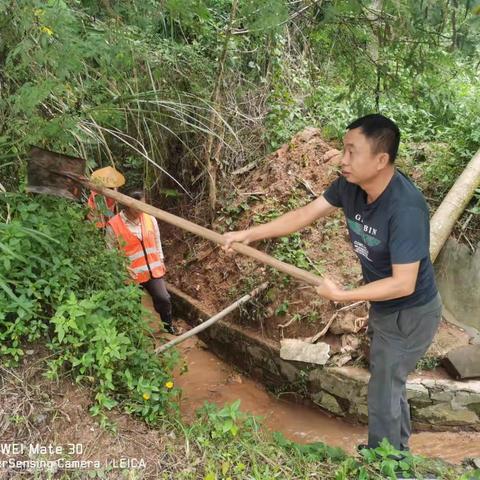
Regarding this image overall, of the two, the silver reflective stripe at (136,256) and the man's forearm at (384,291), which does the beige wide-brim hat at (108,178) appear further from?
the man's forearm at (384,291)

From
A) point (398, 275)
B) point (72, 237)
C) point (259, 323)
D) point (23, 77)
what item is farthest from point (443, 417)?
point (23, 77)

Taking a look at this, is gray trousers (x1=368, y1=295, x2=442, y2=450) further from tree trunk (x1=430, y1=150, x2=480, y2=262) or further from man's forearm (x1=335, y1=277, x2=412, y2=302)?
Answer: tree trunk (x1=430, y1=150, x2=480, y2=262)

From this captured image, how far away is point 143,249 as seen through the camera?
187 inches

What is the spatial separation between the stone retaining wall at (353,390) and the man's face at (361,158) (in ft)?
7.85

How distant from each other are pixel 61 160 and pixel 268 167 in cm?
333

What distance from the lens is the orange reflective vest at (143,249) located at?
4613mm

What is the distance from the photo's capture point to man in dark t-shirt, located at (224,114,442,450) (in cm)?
243

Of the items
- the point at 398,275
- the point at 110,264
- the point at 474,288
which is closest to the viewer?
the point at 398,275

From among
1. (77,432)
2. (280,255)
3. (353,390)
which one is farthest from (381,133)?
(280,255)

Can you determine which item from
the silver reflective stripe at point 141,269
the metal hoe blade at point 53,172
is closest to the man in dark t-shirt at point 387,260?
the metal hoe blade at point 53,172

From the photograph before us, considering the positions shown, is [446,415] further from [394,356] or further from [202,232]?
[202,232]

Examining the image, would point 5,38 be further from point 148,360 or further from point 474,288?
point 474,288

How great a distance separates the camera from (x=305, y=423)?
4441mm

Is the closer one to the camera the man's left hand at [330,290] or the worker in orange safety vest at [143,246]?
the man's left hand at [330,290]
